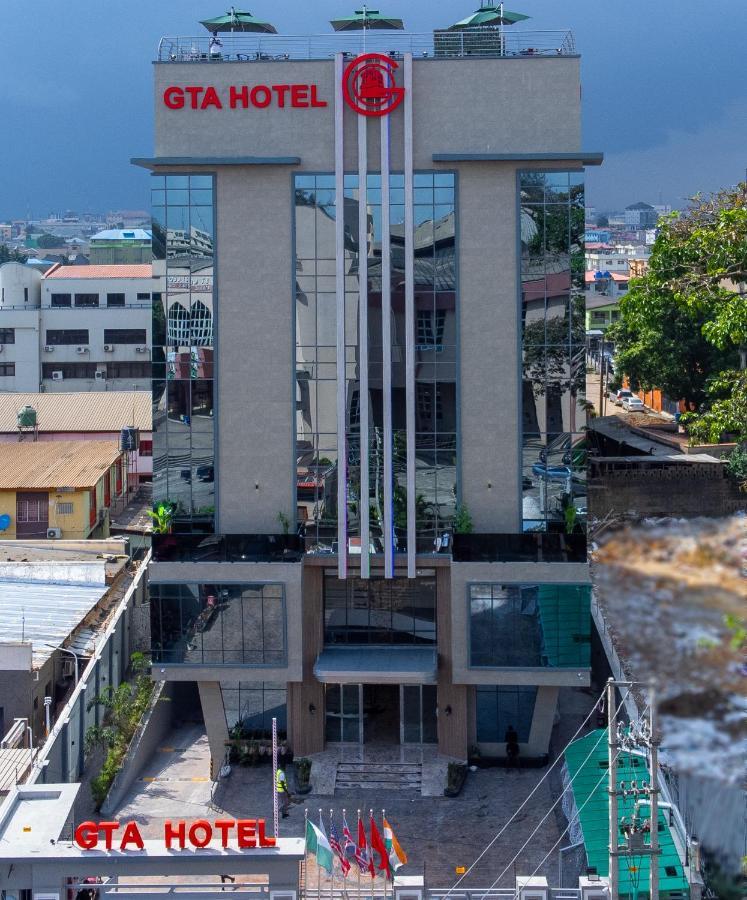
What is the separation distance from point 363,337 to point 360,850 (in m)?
10.6

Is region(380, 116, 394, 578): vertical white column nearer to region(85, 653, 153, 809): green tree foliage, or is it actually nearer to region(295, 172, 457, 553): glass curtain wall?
region(295, 172, 457, 553): glass curtain wall

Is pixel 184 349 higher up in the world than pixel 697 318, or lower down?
lower down

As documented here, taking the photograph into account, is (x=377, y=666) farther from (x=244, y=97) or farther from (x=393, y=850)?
(x=244, y=97)

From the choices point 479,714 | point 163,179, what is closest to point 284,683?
point 479,714

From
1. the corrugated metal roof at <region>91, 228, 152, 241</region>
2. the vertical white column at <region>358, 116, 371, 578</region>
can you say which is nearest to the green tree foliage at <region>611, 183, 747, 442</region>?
the vertical white column at <region>358, 116, 371, 578</region>

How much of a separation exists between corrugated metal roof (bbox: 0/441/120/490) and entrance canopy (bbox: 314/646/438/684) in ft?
64.9

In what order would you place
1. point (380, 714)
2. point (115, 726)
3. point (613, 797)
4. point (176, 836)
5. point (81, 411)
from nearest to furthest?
point (613, 797)
point (176, 836)
point (115, 726)
point (380, 714)
point (81, 411)

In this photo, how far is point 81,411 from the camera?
5553cm

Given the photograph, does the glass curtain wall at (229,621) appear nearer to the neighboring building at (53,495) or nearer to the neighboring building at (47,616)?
the neighboring building at (47,616)

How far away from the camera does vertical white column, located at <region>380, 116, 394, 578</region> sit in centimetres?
2500

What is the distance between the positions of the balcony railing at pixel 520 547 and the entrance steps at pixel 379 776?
4.56 metres

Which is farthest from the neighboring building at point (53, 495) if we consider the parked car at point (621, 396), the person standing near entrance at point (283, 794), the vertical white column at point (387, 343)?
the parked car at point (621, 396)

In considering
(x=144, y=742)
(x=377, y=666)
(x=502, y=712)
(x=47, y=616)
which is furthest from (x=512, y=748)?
(x=47, y=616)

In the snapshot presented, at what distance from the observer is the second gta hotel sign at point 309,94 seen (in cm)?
2486
